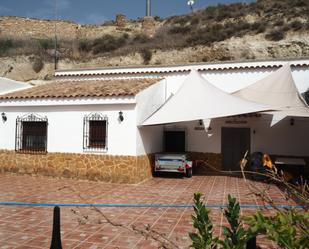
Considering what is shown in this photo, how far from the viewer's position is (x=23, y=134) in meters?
12.5

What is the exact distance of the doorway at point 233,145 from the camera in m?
13.4

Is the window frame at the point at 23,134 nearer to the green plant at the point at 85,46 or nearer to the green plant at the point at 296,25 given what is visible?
the green plant at the point at 85,46

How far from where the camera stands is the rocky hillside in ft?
70.8

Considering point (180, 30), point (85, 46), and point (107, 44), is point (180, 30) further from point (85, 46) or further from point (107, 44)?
point (85, 46)

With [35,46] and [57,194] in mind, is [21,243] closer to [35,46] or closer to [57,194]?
[57,194]

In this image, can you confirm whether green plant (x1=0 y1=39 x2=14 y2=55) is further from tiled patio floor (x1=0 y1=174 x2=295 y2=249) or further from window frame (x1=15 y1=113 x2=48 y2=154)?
tiled patio floor (x1=0 y1=174 x2=295 y2=249)

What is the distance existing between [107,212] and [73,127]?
17.8ft

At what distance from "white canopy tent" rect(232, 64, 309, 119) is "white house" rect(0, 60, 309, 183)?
2.86 feet

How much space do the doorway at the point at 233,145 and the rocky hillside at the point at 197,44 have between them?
372 inches

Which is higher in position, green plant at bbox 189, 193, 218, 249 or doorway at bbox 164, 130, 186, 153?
doorway at bbox 164, 130, 186, 153

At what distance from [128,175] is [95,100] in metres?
2.98

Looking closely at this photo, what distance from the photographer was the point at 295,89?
1192 cm

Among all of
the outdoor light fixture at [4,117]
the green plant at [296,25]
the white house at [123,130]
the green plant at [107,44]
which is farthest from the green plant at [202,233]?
the green plant at [107,44]

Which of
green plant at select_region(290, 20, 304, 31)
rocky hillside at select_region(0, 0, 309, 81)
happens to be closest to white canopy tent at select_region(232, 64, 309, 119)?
rocky hillside at select_region(0, 0, 309, 81)
